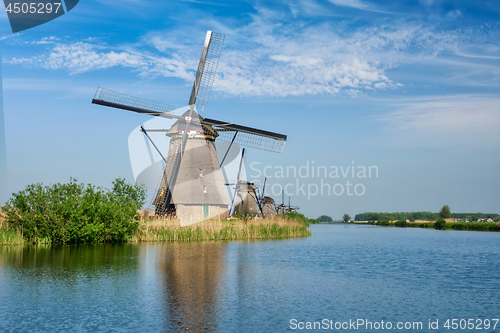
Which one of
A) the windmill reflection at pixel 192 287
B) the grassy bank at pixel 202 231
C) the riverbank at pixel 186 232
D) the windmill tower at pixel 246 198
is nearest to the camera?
the windmill reflection at pixel 192 287

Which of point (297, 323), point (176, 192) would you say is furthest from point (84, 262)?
point (176, 192)

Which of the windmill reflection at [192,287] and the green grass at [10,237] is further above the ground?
the green grass at [10,237]

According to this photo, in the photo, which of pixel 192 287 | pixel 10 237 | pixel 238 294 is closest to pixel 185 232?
pixel 10 237

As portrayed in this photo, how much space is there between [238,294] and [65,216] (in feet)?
49.4

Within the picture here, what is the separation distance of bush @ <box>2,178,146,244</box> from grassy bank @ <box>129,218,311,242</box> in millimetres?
1600

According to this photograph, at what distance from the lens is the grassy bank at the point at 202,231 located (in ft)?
78.4

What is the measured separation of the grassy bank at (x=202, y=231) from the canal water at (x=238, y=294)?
7.66m

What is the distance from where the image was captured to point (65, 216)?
69.6 feet

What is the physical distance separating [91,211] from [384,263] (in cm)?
1542

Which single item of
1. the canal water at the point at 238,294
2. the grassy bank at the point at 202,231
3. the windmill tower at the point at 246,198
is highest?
the windmill tower at the point at 246,198

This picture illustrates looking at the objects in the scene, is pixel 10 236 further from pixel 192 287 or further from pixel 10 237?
pixel 192 287

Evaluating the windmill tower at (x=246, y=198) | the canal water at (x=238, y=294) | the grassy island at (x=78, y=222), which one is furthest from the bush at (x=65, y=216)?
the windmill tower at (x=246, y=198)

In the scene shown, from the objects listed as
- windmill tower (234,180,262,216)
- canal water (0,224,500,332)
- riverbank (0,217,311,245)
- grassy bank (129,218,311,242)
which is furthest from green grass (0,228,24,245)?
windmill tower (234,180,262,216)

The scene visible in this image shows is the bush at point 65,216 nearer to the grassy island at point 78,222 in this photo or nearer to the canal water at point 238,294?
the grassy island at point 78,222
